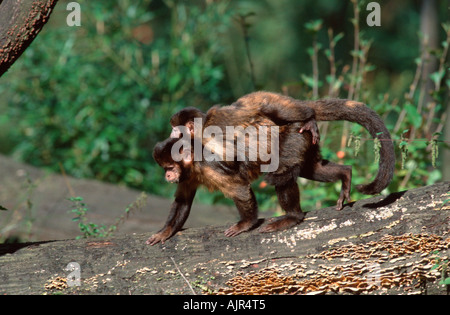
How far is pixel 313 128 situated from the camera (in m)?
4.55

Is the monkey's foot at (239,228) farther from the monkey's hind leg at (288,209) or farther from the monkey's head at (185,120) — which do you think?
the monkey's head at (185,120)

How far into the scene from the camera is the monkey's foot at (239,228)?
13.8 ft

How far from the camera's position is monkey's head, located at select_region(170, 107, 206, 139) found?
468 cm

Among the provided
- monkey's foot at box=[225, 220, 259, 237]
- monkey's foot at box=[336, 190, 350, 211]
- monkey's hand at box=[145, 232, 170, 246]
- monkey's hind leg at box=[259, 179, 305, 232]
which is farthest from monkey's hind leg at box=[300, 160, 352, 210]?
monkey's hand at box=[145, 232, 170, 246]

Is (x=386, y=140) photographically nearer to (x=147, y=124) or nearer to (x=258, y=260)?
(x=258, y=260)

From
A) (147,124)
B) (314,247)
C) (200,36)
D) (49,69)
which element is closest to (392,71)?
(200,36)

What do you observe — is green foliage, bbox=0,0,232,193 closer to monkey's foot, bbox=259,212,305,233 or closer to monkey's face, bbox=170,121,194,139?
monkey's face, bbox=170,121,194,139

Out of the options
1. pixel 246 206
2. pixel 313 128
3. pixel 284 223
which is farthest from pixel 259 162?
pixel 284 223

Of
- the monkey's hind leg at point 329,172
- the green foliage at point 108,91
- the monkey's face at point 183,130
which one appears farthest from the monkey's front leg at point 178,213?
the green foliage at point 108,91

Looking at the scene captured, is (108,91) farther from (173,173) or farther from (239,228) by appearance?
(239,228)

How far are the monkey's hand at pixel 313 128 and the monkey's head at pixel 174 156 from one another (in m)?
0.91

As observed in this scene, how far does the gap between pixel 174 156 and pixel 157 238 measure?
727 millimetres

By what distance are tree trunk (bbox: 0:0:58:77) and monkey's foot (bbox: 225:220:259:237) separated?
1.92m
